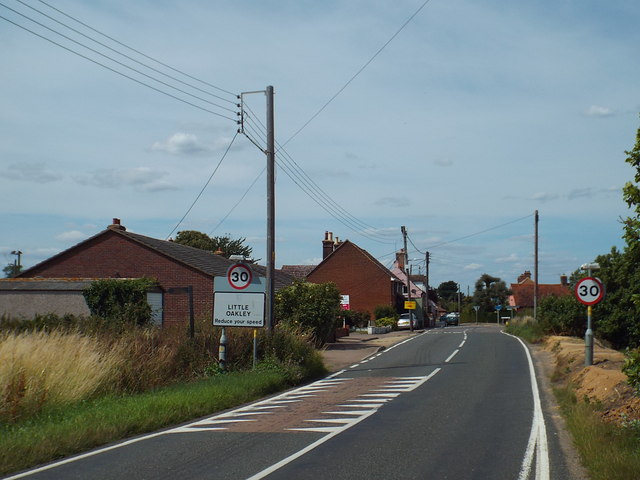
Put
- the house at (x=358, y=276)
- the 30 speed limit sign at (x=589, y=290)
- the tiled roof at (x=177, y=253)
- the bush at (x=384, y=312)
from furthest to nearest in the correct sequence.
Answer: the house at (x=358, y=276)
the bush at (x=384, y=312)
the tiled roof at (x=177, y=253)
the 30 speed limit sign at (x=589, y=290)

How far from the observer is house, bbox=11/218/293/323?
3947cm

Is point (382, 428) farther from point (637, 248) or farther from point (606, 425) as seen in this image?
point (637, 248)

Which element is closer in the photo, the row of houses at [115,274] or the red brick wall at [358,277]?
the row of houses at [115,274]

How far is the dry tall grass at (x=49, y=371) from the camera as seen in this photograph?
38.8 ft

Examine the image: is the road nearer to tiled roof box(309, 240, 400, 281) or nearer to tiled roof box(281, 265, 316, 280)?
tiled roof box(309, 240, 400, 281)

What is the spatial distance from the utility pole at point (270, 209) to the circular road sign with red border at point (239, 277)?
8.19 ft

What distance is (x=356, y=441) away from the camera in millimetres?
10250

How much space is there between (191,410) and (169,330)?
632 cm

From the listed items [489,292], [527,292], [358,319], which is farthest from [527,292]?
[358,319]

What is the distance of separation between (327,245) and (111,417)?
233 feet

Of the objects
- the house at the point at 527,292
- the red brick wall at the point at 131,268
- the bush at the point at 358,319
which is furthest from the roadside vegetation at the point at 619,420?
the house at the point at 527,292

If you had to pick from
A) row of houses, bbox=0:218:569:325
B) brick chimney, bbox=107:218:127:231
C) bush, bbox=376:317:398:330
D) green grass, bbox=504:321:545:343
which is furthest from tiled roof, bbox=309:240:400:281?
brick chimney, bbox=107:218:127:231

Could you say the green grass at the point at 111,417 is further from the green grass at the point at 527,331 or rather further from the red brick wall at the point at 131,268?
the green grass at the point at 527,331

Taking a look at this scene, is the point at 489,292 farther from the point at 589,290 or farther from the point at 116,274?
the point at 589,290
